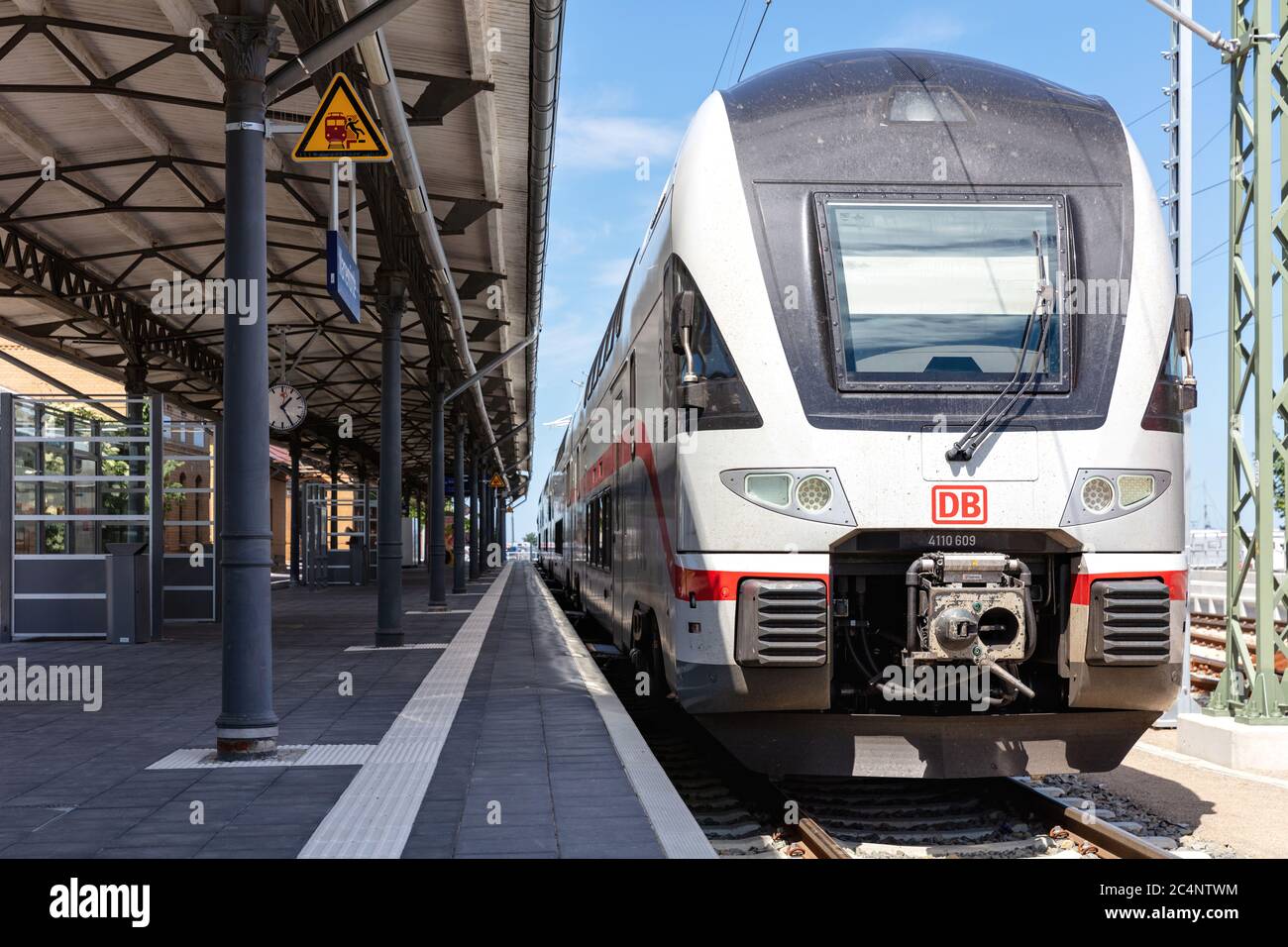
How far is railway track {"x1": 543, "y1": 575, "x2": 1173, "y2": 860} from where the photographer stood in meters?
6.77

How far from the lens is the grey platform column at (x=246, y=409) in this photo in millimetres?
7543

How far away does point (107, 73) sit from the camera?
41.2 feet

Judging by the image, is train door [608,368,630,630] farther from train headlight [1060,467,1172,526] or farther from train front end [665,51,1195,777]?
train headlight [1060,467,1172,526]

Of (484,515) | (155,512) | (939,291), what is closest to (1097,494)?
(939,291)

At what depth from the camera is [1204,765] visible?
10.9 m

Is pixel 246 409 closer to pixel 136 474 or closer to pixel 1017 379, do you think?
pixel 1017 379

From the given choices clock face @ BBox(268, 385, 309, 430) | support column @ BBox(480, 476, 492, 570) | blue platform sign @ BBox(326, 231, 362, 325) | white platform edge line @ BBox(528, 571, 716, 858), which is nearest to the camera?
white platform edge line @ BBox(528, 571, 716, 858)

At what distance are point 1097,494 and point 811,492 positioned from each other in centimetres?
146

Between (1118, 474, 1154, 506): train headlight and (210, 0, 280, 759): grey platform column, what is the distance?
4.60m

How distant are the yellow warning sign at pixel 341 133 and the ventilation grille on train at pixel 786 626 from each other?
3925 mm

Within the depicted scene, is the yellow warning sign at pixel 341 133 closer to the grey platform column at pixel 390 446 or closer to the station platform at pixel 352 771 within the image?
the station platform at pixel 352 771

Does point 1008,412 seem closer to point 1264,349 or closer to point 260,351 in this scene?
point 260,351


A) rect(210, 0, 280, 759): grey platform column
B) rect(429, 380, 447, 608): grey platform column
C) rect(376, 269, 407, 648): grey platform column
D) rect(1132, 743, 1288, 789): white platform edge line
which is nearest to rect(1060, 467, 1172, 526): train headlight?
rect(1132, 743, 1288, 789): white platform edge line
